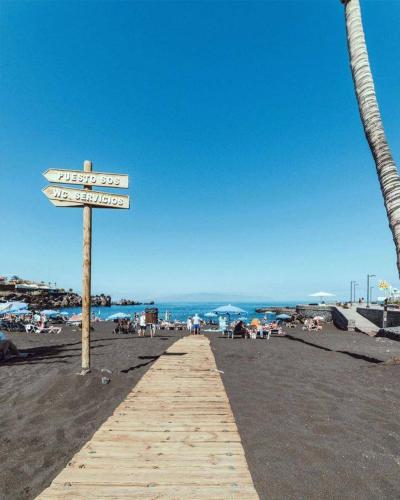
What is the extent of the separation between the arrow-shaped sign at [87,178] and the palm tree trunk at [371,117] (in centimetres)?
719

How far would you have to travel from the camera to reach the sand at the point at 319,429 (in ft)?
10.4

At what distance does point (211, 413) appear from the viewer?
15.8 ft

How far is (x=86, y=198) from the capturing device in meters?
7.01

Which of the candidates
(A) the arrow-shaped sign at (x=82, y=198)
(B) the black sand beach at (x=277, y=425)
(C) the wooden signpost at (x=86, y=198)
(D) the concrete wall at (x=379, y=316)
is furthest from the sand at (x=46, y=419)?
(D) the concrete wall at (x=379, y=316)

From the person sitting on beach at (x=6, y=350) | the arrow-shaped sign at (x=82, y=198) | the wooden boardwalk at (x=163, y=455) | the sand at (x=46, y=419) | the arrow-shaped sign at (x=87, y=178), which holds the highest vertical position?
the arrow-shaped sign at (x=87, y=178)

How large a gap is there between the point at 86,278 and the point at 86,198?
1.97 meters

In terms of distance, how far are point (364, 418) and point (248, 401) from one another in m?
2.06

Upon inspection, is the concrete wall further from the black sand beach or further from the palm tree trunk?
the palm tree trunk

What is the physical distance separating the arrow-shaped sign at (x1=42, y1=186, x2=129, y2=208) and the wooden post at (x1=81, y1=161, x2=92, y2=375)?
190mm

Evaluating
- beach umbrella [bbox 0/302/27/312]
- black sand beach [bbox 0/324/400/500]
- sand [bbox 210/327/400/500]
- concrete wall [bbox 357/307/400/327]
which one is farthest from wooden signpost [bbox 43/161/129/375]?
beach umbrella [bbox 0/302/27/312]

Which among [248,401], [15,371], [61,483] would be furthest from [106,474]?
[15,371]

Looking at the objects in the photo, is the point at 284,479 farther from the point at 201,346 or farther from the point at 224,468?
the point at 201,346

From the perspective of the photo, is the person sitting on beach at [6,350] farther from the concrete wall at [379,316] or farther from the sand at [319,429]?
the concrete wall at [379,316]

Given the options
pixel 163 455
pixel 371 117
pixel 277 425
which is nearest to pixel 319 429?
pixel 277 425
